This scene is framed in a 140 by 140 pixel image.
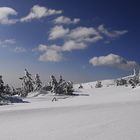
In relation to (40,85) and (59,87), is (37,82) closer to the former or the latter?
(40,85)

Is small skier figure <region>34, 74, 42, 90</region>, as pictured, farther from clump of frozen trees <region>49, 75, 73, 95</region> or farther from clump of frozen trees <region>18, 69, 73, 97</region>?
clump of frozen trees <region>49, 75, 73, 95</region>

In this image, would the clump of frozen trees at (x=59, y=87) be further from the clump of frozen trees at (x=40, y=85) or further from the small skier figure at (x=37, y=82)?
the small skier figure at (x=37, y=82)

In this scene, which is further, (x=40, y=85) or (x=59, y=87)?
(x=40, y=85)

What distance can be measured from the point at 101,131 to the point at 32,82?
102m

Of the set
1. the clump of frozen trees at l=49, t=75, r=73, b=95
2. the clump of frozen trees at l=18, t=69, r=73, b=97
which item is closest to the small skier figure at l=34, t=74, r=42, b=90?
the clump of frozen trees at l=18, t=69, r=73, b=97

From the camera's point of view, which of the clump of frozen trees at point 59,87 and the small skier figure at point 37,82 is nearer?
the clump of frozen trees at point 59,87

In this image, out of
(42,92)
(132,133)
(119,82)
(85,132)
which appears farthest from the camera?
(119,82)

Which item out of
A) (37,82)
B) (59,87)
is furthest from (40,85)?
(59,87)

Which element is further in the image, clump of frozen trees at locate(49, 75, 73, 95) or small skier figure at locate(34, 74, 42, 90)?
small skier figure at locate(34, 74, 42, 90)

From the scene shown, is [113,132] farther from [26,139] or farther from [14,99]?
[14,99]

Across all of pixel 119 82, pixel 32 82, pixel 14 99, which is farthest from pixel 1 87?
pixel 119 82

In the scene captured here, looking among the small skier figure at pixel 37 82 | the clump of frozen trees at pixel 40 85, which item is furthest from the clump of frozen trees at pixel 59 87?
the small skier figure at pixel 37 82

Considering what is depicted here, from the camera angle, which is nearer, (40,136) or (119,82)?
(40,136)

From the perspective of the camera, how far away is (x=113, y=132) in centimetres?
1259
